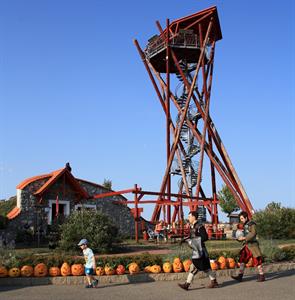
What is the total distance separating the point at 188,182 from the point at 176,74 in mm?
8592

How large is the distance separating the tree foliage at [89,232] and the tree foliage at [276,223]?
28.9ft

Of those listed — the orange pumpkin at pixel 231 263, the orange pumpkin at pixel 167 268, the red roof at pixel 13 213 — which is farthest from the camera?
the red roof at pixel 13 213

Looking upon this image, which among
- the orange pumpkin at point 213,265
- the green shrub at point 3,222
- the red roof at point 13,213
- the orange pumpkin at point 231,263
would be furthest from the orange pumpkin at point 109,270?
the red roof at point 13,213

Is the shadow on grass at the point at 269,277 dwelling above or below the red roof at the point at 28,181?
below

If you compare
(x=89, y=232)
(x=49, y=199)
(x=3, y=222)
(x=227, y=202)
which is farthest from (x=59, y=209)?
(x=227, y=202)

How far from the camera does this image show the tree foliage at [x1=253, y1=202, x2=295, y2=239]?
854 inches

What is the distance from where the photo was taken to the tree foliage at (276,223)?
21.7 metres

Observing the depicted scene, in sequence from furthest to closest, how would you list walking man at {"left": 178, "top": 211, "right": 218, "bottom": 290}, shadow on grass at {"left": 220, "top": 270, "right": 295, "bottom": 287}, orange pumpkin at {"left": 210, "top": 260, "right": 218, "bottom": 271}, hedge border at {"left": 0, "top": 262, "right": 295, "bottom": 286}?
orange pumpkin at {"left": 210, "top": 260, "right": 218, "bottom": 271}
shadow on grass at {"left": 220, "top": 270, "right": 295, "bottom": 287}
hedge border at {"left": 0, "top": 262, "right": 295, "bottom": 286}
walking man at {"left": 178, "top": 211, "right": 218, "bottom": 290}

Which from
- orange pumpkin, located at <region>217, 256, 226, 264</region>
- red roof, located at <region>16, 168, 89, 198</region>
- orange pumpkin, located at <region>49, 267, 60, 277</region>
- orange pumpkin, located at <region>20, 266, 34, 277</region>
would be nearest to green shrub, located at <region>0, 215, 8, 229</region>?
red roof, located at <region>16, 168, 89, 198</region>

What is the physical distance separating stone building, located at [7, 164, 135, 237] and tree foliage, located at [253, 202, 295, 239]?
283 inches

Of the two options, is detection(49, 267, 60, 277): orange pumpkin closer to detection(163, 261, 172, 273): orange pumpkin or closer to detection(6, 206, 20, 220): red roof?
detection(163, 261, 172, 273): orange pumpkin

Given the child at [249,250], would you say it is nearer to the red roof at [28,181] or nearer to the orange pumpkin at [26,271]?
the orange pumpkin at [26,271]

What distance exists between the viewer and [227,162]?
3222 cm

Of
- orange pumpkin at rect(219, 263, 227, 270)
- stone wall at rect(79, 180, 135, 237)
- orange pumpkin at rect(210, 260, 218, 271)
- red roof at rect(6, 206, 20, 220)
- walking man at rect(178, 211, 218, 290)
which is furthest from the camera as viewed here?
stone wall at rect(79, 180, 135, 237)
